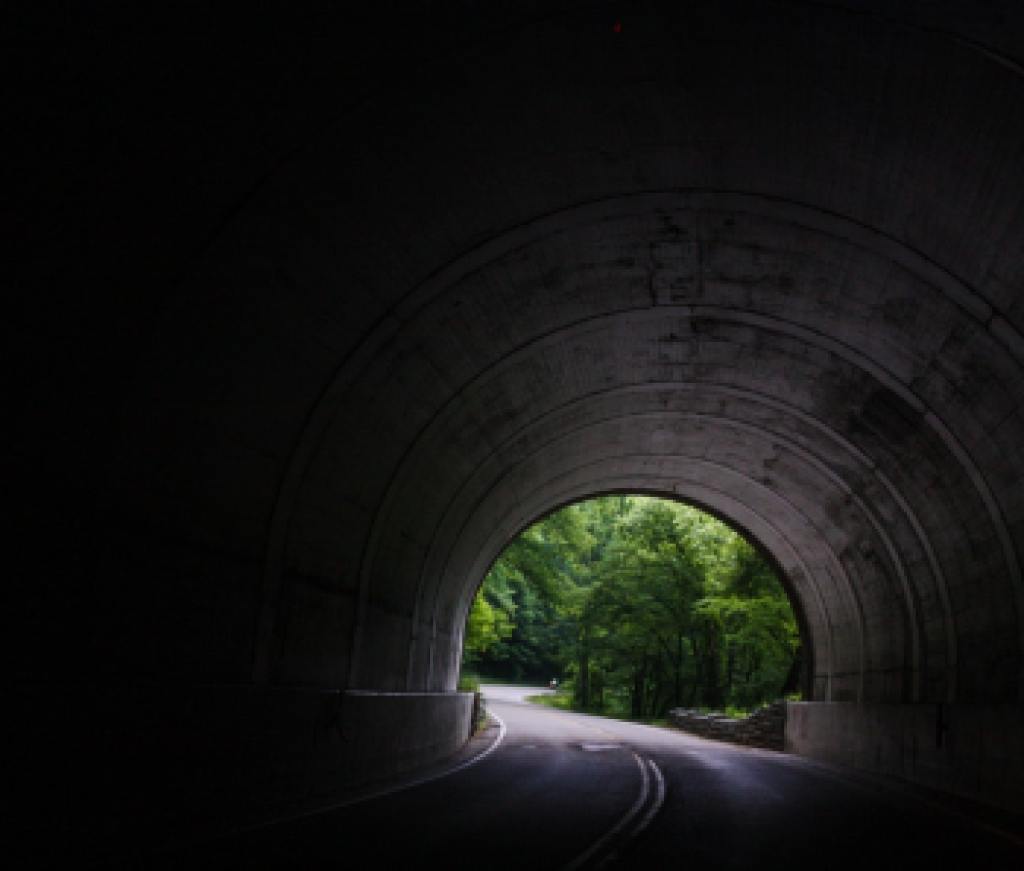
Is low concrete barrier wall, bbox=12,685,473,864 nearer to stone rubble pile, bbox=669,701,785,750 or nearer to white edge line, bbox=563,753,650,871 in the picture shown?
white edge line, bbox=563,753,650,871

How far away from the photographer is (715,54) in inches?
268

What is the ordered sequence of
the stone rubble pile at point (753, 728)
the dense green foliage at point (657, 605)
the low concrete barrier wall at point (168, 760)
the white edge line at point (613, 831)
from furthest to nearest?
1. the dense green foliage at point (657, 605)
2. the stone rubble pile at point (753, 728)
3. the white edge line at point (613, 831)
4. the low concrete barrier wall at point (168, 760)

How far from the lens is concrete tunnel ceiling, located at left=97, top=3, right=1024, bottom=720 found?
6844 mm

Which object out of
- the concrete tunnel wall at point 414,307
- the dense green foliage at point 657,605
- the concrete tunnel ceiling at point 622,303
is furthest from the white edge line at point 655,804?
the dense green foliage at point 657,605

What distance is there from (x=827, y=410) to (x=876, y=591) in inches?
223

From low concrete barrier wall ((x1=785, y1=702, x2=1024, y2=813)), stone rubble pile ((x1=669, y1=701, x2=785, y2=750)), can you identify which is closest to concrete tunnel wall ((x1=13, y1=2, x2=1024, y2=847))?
low concrete barrier wall ((x1=785, y1=702, x2=1024, y2=813))

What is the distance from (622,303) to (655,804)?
6.00 metres

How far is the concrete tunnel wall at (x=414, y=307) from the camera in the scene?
20.2ft

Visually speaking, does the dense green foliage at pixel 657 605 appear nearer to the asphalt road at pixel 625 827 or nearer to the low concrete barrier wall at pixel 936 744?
the low concrete barrier wall at pixel 936 744

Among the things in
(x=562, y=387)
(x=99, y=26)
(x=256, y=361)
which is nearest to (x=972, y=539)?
(x=562, y=387)

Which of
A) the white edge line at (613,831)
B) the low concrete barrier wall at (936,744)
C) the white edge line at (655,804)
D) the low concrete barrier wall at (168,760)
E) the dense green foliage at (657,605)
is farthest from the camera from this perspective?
the dense green foliage at (657,605)

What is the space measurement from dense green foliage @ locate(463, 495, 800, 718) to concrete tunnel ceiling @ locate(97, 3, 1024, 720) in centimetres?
1132

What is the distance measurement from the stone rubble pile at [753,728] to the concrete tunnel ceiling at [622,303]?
8396 millimetres

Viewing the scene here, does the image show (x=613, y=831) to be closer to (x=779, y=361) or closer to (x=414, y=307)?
(x=414, y=307)
